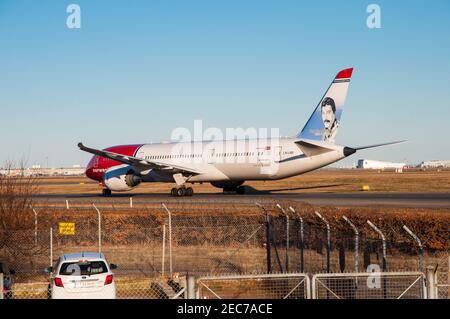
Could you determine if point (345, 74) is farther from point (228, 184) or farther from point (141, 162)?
point (141, 162)

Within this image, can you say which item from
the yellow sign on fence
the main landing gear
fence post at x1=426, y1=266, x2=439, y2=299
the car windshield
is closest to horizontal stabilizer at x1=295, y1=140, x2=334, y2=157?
the main landing gear

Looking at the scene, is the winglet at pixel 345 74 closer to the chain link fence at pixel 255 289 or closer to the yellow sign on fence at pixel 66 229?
the yellow sign on fence at pixel 66 229

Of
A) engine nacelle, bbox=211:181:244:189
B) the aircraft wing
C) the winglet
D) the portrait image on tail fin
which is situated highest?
the winglet

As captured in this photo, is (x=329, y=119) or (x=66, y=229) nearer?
(x=66, y=229)

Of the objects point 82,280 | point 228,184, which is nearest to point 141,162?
point 228,184

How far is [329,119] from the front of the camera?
4275 centimetres

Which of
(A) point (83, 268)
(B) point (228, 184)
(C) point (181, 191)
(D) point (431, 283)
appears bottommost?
(C) point (181, 191)

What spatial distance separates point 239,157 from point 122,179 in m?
9.47

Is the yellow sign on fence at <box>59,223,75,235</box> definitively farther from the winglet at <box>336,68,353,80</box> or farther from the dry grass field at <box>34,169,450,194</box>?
the winglet at <box>336,68,353,80</box>

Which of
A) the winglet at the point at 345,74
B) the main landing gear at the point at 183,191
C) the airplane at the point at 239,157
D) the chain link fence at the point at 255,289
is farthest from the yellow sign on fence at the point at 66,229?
the winglet at the point at 345,74

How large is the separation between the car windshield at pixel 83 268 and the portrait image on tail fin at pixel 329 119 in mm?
29938

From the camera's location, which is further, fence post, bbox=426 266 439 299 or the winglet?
the winglet

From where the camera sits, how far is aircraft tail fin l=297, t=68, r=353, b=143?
42.7 meters
